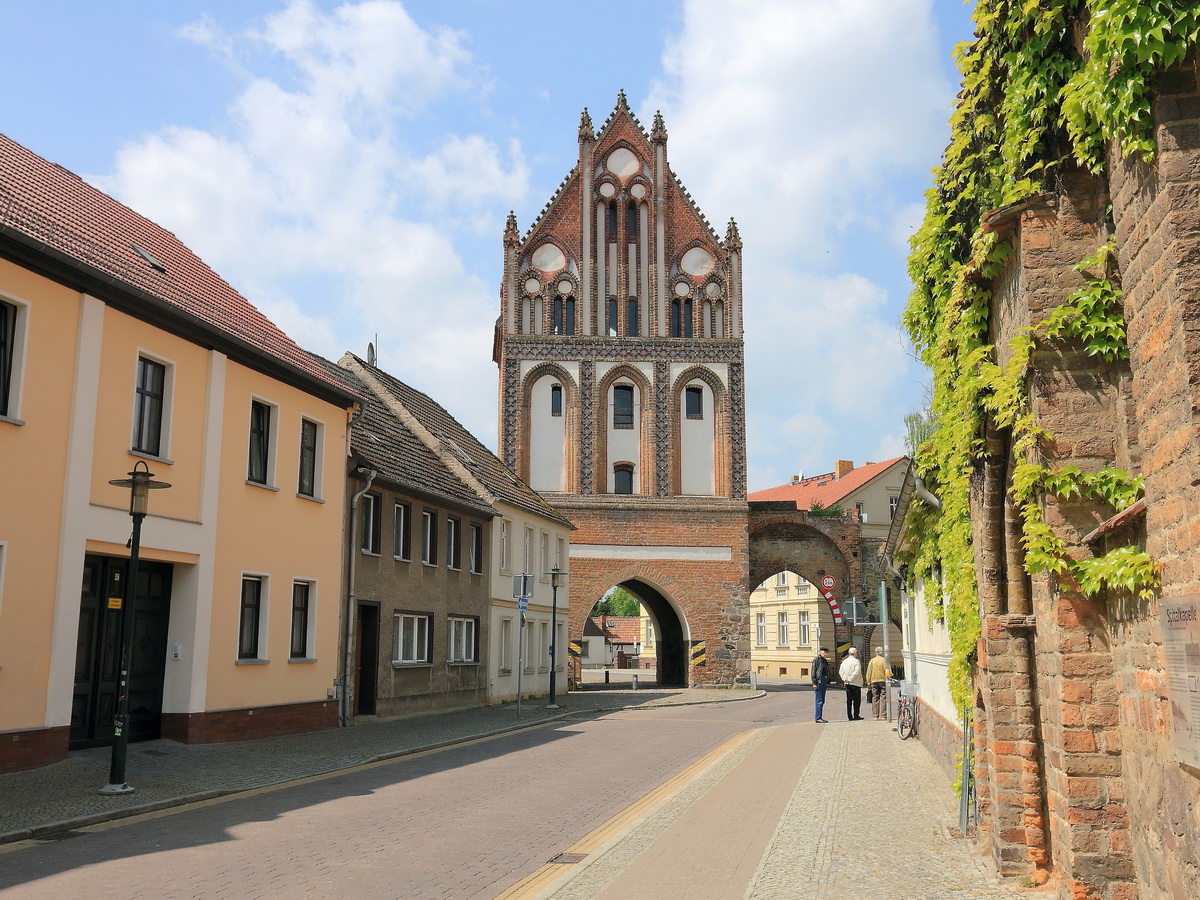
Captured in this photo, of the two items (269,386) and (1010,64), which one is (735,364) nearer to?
(269,386)

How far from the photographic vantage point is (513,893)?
753 centimetres

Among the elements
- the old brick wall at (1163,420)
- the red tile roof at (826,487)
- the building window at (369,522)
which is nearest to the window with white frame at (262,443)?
the building window at (369,522)

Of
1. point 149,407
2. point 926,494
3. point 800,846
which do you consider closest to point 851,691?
point 926,494

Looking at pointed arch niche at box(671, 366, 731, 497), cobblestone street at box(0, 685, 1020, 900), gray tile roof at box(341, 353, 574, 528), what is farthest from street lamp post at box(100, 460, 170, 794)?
pointed arch niche at box(671, 366, 731, 497)

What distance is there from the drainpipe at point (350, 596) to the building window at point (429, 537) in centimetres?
405

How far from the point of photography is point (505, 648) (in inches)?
1236

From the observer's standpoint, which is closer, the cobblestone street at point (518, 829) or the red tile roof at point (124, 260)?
the cobblestone street at point (518, 829)

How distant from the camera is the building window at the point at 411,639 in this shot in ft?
78.0

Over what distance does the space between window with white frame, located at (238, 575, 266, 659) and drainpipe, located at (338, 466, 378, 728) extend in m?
3.11

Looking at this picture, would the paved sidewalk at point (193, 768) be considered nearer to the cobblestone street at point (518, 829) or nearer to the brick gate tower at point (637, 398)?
the cobblestone street at point (518, 829)

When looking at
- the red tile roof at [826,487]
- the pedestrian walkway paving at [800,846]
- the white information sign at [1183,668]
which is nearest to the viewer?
the white information sign at [1183,668]

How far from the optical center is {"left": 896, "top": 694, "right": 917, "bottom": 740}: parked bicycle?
755 inches

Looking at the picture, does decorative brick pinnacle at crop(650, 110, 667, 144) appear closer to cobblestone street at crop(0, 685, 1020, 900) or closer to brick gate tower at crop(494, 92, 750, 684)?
brick gate tower at crop(494, 92, 750, 684)

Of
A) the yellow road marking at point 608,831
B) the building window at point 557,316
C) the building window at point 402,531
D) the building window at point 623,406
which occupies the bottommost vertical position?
the yellow road marking at point 608,831
